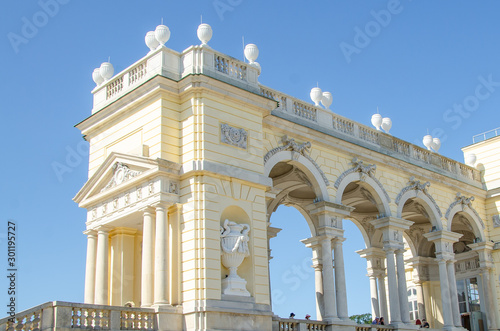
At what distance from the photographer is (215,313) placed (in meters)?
18.6

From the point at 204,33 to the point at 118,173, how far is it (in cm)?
532

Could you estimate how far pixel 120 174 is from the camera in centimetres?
2125

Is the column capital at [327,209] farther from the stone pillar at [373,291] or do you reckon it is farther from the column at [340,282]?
the stone pillar at [373,291]

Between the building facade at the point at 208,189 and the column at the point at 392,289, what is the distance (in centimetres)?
6

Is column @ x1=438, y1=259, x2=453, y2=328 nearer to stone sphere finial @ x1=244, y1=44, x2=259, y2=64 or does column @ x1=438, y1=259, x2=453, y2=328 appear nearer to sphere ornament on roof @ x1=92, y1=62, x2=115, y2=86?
stone sphere finial @ x1=244, y1=44, x2=259, y2=64

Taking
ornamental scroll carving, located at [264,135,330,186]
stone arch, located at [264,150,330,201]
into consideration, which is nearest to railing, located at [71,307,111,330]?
ornamental scroll carving, located at [264,135,330,186]

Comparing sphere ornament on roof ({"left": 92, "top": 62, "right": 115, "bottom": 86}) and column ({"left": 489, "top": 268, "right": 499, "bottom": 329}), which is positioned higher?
sphere ornament on roof ({"left": 92, "top": 62, "right": 115, "bottom": 86})

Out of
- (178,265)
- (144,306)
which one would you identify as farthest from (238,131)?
(144,306)

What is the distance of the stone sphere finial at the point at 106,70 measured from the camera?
23688 millimetres

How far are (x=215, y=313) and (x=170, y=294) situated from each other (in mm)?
1484

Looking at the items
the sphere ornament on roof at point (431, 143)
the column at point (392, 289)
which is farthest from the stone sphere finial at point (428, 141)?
the column at point (392, 289)

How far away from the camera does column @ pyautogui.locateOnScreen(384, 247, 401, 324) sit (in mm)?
25514

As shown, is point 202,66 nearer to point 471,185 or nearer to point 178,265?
point 178,265

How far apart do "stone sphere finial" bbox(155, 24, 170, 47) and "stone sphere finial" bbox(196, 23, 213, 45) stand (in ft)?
3.40
